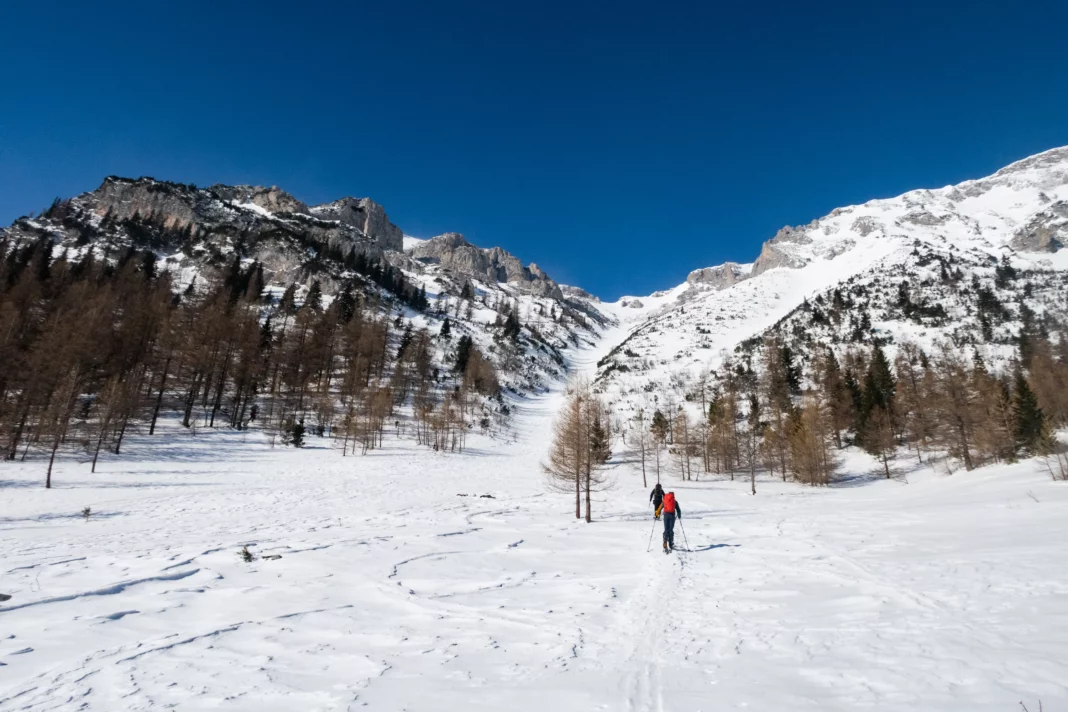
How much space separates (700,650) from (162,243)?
172 metres

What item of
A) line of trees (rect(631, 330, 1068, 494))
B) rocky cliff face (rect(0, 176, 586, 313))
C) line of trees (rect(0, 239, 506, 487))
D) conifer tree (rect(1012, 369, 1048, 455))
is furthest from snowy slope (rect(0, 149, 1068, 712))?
rocky cliff face (rect(0, 176, 586, 313))

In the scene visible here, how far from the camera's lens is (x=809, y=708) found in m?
4.87

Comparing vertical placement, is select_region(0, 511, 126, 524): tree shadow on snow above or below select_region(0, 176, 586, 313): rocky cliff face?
→ below

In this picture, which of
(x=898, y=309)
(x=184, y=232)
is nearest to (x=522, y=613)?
(x=898, y=309)

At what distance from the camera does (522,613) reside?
870cm

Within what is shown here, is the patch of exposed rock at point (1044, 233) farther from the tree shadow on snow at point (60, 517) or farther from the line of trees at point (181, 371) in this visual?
the tree shadow on snow at point (60, 517)

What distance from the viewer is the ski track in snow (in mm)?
5297

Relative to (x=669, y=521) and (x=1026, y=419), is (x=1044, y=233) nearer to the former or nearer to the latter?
(x=1026, y=419)

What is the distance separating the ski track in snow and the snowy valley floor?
0.05 metres

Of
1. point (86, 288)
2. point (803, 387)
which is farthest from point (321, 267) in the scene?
point (803, 387)

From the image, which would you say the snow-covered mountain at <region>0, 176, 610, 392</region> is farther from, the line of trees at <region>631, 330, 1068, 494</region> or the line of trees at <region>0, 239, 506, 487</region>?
the line of trees at <region>631, 330, 1068, 494</region>

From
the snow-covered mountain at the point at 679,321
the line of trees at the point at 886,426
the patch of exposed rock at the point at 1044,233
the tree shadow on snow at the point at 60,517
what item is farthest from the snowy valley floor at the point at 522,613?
the patch of exposed rock at the point at 1044,233

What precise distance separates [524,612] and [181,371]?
5549 cm

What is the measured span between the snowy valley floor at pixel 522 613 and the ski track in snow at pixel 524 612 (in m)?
0.05
